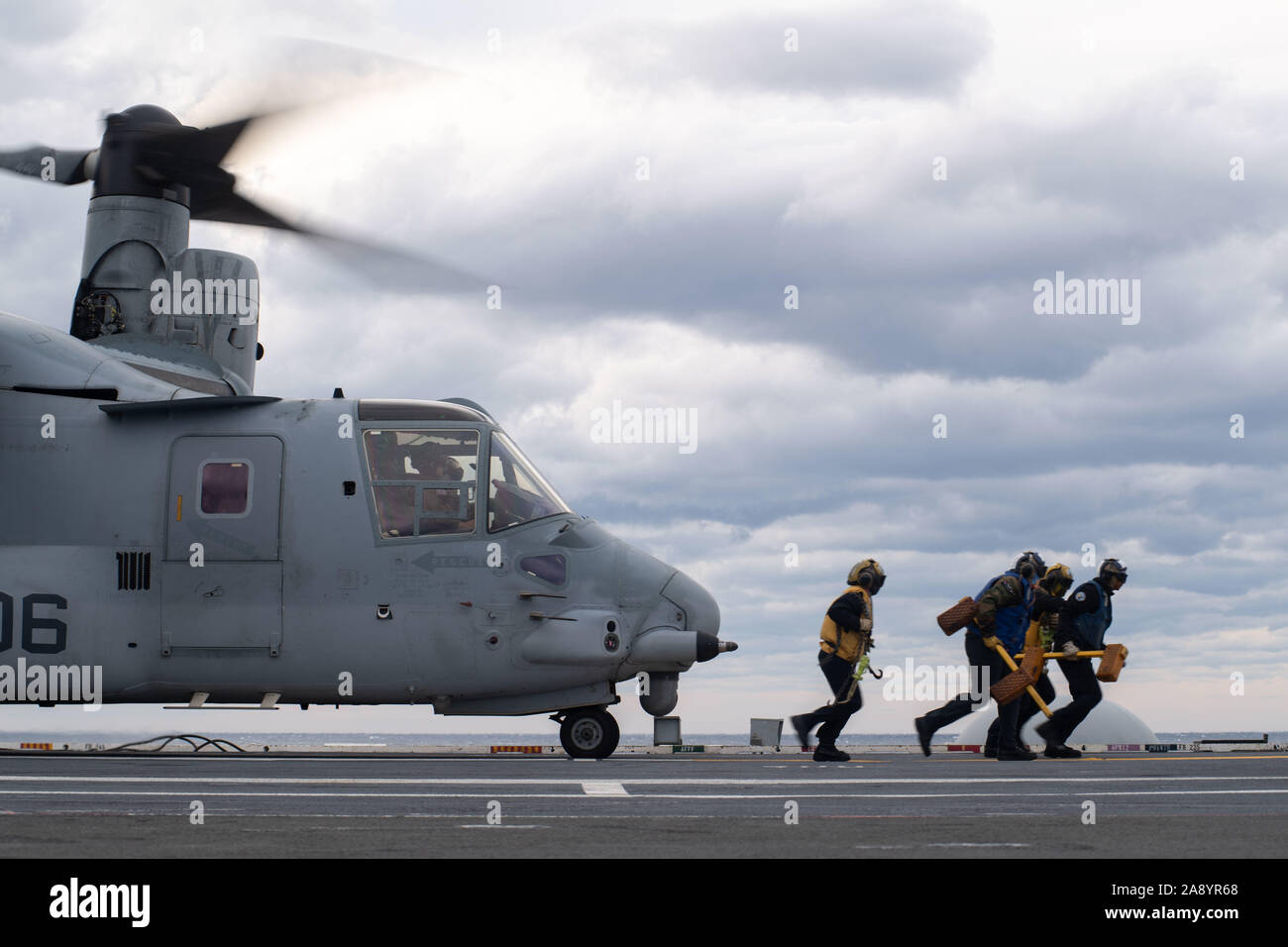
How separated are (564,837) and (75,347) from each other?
38.0 feet

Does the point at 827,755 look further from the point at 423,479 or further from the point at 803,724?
the point at 423,479

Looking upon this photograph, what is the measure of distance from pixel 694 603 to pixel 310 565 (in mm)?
3945

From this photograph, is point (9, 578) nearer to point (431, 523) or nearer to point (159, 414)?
point (159, 414)

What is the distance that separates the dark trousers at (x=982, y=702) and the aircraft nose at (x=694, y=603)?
2.38 meters

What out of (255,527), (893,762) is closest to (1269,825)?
(893,762)

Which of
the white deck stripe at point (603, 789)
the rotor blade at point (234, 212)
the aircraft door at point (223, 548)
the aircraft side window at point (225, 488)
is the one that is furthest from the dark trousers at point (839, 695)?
the rotor blade at point (234, 212)

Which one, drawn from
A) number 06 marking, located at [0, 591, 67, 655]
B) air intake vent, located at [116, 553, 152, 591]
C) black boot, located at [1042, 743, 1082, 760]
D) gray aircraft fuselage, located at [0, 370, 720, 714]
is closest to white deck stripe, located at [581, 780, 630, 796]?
gray aircraft fuselage, located at [0, 370, 720, 714]

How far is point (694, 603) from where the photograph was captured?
50.7ft

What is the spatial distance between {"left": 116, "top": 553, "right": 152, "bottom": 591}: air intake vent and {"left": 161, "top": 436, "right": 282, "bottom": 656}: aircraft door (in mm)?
194

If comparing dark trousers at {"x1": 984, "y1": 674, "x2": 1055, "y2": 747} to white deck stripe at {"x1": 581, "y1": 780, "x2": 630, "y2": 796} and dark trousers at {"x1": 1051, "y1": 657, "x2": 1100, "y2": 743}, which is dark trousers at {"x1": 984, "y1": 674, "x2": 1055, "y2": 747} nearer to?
dark trousers at {"x1": 1051, "y1": 657, "x2": 1100, "y2": 743}

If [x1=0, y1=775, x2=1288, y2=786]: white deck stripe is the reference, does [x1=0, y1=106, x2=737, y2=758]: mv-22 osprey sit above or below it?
above

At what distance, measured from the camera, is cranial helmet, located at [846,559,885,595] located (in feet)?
48.9

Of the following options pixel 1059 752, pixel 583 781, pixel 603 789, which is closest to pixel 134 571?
pixel 583 781
